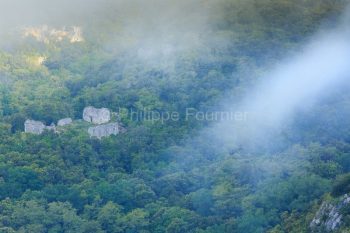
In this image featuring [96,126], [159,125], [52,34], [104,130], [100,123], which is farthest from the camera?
[52,34]

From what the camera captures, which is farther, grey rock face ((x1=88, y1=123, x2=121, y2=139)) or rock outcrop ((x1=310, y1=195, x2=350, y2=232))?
grey rock face ((x1=88, y1=123, x2=121, y2=139))

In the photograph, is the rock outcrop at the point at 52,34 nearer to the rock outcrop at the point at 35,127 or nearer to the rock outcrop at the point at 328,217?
the rock outcrop at the point at 35,127

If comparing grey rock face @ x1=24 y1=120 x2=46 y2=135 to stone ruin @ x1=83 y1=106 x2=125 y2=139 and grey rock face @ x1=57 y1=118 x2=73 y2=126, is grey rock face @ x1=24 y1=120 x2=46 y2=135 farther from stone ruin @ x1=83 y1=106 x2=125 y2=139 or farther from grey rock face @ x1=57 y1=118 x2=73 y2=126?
stone ruin @ x1=83 y1=106 x2=125 y2=139

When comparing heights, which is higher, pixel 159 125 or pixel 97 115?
pixel 97 115

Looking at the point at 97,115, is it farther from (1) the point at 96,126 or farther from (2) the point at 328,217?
(2) the point at 328,217

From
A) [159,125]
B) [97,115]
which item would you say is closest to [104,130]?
[97,115]

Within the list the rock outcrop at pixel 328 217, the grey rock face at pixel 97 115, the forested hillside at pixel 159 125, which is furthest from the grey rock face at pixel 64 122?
the rock outcrop at pixel 328 217

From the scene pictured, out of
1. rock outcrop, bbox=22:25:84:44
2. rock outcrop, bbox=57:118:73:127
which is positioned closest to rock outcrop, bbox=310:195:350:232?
rock outcrop, bbox=57:118:73:127
